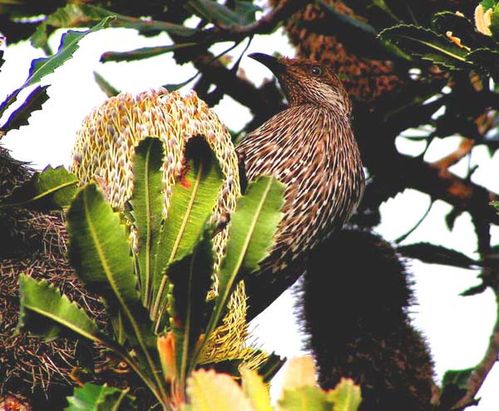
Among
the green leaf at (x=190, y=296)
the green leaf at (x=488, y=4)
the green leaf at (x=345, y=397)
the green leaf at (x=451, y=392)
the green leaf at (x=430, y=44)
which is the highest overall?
the green leaf at (x=488, y=4)

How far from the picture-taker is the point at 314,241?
325 centimetres

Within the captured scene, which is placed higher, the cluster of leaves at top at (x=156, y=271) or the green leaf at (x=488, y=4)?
the green leaf at (x=488, y=4)

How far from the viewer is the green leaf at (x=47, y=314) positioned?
168 cm

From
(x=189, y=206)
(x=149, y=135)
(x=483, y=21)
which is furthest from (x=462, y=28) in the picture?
(x=189, y=206)

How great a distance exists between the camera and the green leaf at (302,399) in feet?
4.65

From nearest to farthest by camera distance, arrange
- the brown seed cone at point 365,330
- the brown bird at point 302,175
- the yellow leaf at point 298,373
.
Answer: the yellow leaf at point 298,373, the brown bird at point 302,175, the brown seed cone at point 365,330

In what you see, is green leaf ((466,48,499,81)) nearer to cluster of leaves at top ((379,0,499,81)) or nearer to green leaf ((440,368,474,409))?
cluster of leaves at top ((379,0,499,81))

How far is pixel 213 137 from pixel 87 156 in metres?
0.28

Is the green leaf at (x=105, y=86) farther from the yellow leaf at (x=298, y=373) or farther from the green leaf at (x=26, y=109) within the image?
Result: the yellow leaf at (x=298, y=373)

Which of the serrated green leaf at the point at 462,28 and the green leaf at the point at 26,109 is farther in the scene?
the serrated green leaf at the point at 462,28

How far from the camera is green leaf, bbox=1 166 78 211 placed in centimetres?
205

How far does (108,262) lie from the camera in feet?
5.80

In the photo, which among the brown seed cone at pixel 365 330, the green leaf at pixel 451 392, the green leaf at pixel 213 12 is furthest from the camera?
the brown seed cone at pixel 365 330

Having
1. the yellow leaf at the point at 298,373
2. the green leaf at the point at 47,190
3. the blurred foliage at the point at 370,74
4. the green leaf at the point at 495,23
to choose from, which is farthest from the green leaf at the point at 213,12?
the yellow leaf at the point at 298,373
